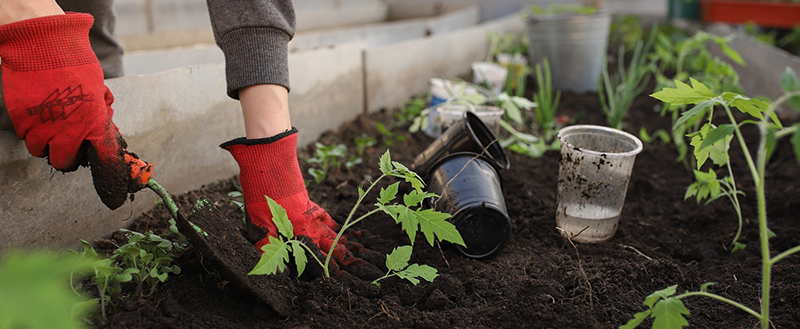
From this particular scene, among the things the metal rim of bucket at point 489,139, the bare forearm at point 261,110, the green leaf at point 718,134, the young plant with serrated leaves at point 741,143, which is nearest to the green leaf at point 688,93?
the young plant with serrated leaves at point 741,143

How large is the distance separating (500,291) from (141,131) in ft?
3.67

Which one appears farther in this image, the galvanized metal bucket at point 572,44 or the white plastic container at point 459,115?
the galvanized metal bucket at point 572,44

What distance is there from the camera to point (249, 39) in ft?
4.91

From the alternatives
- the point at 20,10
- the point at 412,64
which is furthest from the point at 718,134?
the point at 412,64

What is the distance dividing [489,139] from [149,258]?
116cm

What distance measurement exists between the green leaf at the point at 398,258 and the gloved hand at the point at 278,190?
86 mm

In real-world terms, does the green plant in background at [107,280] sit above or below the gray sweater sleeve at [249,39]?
below

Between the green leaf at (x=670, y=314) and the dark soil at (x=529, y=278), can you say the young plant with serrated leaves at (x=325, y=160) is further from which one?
the green leaf at (x=670, y=314)

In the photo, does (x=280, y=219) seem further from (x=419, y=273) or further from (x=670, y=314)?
(x=670, y=314)

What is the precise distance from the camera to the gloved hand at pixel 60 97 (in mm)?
1231

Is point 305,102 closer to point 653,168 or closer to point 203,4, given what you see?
point 653,168

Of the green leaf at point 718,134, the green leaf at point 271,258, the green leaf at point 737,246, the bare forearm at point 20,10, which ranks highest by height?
the bare forearm at point 20,10

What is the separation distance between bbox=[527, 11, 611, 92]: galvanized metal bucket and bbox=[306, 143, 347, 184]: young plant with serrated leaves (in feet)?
7.03

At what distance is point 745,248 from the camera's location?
1736 mm
